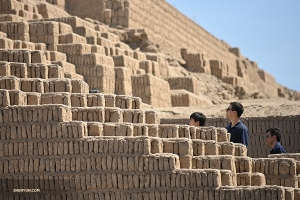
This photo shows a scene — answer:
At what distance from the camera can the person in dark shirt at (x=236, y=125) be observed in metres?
13.3

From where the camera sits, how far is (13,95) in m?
13.1

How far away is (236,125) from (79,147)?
8.83ft

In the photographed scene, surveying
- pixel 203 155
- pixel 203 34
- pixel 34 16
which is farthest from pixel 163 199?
pixel 203 34

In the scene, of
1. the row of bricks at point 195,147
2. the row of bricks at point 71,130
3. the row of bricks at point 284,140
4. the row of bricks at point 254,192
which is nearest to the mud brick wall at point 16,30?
the row of bricks at point 284,140

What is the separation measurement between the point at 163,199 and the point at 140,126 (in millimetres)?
1359

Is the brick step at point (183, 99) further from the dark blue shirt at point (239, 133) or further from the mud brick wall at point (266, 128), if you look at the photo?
the dark blue shirt at point (239, 133)

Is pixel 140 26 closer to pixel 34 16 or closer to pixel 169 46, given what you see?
pixel 169 46

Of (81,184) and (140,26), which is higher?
(140,26)

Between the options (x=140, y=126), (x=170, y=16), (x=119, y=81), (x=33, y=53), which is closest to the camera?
(x=140, y=126)

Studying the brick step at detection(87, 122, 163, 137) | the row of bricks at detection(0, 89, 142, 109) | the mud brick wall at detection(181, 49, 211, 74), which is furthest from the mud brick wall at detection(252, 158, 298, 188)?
the mud brick wall at detection(181, 49, 211, 74)

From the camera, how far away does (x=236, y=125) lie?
13469 mm

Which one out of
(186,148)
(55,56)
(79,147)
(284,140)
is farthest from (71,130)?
(55,56)

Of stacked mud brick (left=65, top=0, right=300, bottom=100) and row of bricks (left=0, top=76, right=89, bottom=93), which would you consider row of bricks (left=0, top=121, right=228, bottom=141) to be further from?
stacked mud brick (left=65, top=0, right=300, bottom=100)

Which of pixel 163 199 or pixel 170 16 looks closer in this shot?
pixel 163 199
